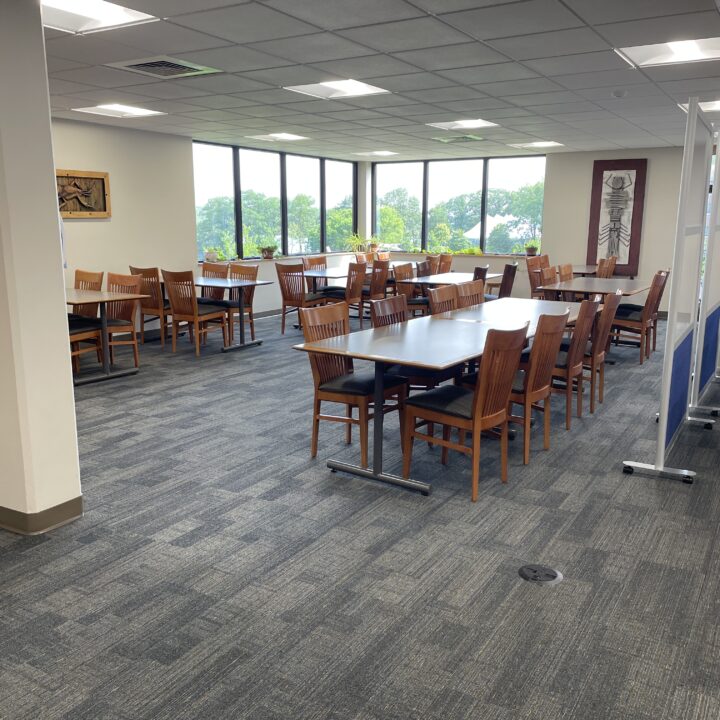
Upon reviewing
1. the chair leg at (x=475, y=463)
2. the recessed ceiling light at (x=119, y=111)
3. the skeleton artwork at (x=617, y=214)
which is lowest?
the chair leg at (x=475, y=463)

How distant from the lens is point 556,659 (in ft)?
7.52

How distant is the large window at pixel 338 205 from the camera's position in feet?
39.8

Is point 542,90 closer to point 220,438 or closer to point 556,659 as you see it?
point 220,438

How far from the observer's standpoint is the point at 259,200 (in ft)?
34.7

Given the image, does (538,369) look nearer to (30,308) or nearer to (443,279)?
(30,308)

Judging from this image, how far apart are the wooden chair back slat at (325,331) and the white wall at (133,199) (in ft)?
15.5

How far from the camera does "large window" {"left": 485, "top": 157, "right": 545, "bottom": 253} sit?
1138 centimetres

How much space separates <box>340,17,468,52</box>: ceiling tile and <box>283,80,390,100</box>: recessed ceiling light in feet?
4.69

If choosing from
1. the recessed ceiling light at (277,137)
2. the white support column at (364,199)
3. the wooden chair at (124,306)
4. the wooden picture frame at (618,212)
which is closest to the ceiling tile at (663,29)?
the wooden chair at (124,306)

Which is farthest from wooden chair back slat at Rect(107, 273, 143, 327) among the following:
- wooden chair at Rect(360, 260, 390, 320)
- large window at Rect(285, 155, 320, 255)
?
large window at Rect(285, 155, 320, 255)

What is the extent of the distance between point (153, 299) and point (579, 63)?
5.16 metres

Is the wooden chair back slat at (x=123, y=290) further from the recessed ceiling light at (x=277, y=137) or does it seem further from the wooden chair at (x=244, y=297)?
the recessed ceiling light at (x=277, y=137)

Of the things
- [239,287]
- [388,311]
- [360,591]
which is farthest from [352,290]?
[360,591]

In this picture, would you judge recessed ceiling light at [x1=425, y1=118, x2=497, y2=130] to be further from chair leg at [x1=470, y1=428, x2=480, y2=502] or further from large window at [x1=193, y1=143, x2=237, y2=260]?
chair leg at [x1=470, y1=428, x2=480, y2=502]
